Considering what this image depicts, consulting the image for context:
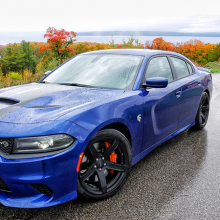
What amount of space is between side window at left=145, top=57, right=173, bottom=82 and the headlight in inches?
65.5

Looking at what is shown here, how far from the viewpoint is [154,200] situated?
2.69m

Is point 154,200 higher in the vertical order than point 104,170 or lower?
lower

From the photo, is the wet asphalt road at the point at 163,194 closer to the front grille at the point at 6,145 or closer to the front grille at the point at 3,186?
the front grille at the point at 3,186

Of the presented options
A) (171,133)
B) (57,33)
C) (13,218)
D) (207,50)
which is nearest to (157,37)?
(207,50)

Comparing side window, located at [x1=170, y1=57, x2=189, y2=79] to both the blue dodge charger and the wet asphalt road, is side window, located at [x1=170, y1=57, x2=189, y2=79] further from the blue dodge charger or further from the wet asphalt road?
the wet asphalt road

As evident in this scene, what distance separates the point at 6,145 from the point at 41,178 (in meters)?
0.39

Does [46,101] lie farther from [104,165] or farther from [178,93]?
[178,93]

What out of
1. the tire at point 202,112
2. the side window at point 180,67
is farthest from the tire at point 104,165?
the tire at point 202,112

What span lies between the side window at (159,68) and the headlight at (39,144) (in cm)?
166

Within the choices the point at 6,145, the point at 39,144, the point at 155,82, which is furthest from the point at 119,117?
the point at 6,145

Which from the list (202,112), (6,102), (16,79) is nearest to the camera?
(6,102)

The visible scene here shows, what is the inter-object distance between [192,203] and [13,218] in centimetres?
173

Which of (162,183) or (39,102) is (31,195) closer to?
(39,102)

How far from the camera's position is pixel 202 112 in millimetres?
5191
